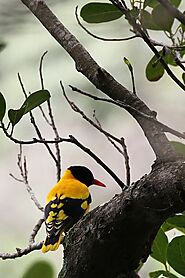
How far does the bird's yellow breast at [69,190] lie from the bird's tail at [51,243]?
0.21 m

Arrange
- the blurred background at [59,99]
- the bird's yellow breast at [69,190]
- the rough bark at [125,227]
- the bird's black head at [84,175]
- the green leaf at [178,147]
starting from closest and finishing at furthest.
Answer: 1. the rough bark at [125,227]
2. the green leaf at [178,147]
3. the blurred background at [59,99]
4. the bird's yellow breast at [69,190]
5. the bird's black head at [84,175]

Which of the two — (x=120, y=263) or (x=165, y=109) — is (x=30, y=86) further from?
(x=120, y=263)

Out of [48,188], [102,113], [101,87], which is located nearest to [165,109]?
[102,113]

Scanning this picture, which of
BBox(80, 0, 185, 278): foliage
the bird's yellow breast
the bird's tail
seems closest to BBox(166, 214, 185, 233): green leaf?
BBox(80, 0, 185, 278): foliage

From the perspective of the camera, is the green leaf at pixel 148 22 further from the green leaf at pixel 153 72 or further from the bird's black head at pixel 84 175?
the bird's black head at pixel 84 175

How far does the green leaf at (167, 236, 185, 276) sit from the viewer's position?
90cm

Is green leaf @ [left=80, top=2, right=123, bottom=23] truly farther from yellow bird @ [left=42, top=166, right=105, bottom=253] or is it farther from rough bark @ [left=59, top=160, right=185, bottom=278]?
yellow bird @ [left=42, top=166, right=105, bottom=253]

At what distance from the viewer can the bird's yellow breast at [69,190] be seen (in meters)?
1.82

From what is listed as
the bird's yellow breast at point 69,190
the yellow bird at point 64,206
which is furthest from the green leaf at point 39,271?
the bird's yellow breast at point 69,190

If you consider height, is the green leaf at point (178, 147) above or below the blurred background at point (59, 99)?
below

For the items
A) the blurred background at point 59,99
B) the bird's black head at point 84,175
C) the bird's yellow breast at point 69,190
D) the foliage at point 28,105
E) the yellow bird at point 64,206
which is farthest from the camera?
the bird's black head at point 84,175

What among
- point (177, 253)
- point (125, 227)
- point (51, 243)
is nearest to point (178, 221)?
point (177, 253)

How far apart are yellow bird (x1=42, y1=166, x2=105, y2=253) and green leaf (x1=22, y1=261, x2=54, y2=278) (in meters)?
0.50

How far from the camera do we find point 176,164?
2.40ft
